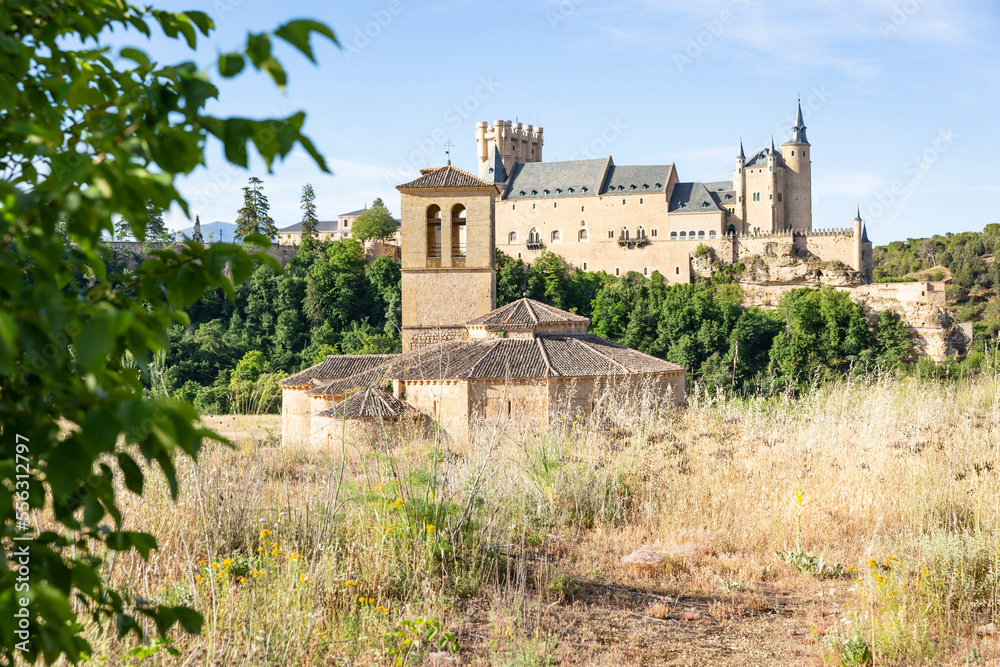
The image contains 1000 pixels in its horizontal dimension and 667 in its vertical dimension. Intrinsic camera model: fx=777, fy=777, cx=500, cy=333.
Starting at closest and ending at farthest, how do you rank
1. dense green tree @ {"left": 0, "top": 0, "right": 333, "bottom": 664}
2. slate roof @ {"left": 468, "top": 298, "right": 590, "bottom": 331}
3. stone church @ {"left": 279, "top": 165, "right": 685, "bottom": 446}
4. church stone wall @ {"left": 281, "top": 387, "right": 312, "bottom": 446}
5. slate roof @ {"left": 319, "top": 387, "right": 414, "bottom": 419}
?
dense green tree @ {"left": 0, "top": 0, "right": 333, "bottom": 664}, slate roof @ {"left": 319, "top": 387, "right": 414, "bottom": 419}, stone church @ {"left": 279, "top": 165, "right": 685, "bottom": 446}, church stone wall @ {"left": 281, "top": 387, "right": 312, "bottom": 446}, slate roof @ {"left": 468, "top": 298, "right": 590, "bottom": 331}

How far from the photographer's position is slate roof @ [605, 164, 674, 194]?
71.5m

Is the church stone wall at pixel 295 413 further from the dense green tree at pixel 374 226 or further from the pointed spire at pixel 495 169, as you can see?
the pointed spire at pixel 495 169

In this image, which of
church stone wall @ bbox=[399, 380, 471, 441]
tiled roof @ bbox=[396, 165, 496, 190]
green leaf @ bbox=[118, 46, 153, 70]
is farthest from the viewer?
tiled roof @ bbox=[396, 165, 496, 190]

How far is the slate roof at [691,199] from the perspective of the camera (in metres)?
70.1

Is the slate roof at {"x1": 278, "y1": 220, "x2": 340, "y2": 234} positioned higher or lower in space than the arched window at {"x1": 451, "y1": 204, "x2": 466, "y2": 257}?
higher

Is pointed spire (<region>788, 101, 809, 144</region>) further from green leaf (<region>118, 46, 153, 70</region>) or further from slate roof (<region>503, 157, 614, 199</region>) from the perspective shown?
green leaf (<region>118, 46, 153, 70</region>)

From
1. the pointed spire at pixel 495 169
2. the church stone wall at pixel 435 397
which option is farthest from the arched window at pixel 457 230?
the pointed spire at pixel 495 169

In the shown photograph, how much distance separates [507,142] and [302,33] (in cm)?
8114

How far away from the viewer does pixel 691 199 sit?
71250 millimetres

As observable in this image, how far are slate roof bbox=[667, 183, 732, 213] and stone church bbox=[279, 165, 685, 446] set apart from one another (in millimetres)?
50592

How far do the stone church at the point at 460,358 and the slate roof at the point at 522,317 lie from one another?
0.11ft

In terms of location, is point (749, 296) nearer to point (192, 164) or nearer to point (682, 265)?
point (682, 265)

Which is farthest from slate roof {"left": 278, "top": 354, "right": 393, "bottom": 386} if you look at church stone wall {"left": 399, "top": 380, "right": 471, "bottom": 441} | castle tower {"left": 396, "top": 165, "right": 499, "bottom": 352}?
castle tower {"left": 396, "top": 165, "right": 499, "bottom": 352}

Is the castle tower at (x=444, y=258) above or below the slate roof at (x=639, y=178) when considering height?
below
